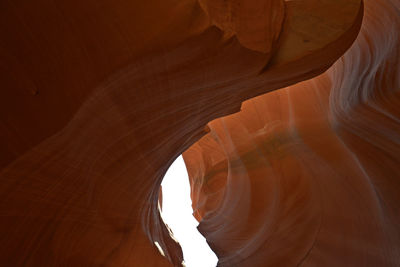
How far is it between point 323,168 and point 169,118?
1674mm

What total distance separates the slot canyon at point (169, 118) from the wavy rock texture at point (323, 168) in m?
0.01

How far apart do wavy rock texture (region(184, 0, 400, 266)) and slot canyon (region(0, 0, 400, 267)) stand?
11 millimetres

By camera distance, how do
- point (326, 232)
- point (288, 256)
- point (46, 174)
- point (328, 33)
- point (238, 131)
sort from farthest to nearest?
point (238, 131), point (288, 256), point (326, 232), point (328, 33), point (46, 174)

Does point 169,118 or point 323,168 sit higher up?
point 169,118

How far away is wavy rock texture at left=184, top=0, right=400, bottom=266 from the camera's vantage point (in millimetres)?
1903

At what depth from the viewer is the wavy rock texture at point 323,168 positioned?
190cm

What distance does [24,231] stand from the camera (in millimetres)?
908

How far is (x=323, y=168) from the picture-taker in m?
2.48

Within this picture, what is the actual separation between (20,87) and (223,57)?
64 cm

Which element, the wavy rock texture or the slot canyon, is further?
the wavy rock texture

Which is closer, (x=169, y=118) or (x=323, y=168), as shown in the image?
(x=169, y=118)

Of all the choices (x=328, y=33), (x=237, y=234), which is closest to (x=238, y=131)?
(x=237, y=234)

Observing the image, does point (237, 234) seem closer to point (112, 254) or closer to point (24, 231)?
point (112, 254)

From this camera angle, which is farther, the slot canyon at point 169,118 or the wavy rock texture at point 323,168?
the wavy rock texture at point 323,168
